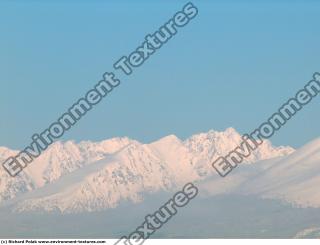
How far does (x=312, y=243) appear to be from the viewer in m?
8.11

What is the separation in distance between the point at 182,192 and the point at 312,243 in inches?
71.0

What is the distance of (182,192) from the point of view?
28.9 feet

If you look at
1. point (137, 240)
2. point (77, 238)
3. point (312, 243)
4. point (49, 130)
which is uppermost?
point (49, 130)

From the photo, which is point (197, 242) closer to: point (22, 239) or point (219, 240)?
point (219, 240)

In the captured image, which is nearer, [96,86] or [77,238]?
[77,238]

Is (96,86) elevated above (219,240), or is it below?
above

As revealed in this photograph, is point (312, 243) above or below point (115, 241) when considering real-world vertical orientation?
below

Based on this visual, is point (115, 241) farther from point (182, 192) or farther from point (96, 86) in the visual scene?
point (96, 86)

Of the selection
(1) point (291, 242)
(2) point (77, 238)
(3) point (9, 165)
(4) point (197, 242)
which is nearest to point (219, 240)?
(4) point (197, 242)

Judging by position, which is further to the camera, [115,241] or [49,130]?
[49,130]

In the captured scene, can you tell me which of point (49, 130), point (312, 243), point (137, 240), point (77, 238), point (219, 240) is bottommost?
point (312, 243)

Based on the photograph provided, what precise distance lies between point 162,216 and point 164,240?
33 centimetres

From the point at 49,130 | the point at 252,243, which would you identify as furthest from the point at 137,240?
the point at 49,130

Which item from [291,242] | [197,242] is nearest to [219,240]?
[197,242]
